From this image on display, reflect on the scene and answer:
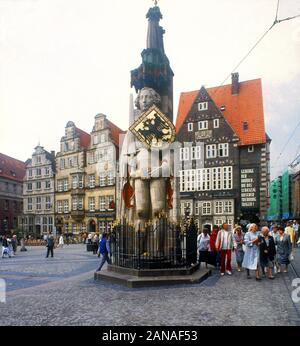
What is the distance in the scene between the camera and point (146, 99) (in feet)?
32.1

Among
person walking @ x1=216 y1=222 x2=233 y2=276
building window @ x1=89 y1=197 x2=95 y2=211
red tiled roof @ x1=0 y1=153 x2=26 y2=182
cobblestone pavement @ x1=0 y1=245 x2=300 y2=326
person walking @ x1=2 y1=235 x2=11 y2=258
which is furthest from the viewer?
red tiled roof @ x1=0 y1=153 x2=26 y2=182

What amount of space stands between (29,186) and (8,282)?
3998 cm

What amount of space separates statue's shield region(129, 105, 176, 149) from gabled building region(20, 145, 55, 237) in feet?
125

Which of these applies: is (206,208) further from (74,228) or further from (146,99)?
(146,99)

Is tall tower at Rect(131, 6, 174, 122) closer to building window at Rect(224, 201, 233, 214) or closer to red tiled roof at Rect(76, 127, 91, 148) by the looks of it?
building window at Rect(224, 201, 233, 214)

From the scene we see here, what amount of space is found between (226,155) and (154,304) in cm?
3003

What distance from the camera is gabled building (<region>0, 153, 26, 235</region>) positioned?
49.0 meters

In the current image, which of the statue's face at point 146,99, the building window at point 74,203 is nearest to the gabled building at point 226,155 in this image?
the building window at point 74,203

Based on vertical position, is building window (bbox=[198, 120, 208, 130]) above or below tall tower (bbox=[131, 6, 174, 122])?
above

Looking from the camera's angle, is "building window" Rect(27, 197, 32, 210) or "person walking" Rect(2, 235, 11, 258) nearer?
"person walking" Rect(2, 235, 11, 258)

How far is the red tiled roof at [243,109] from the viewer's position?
34.7 m

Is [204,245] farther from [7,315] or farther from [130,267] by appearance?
[7,315]

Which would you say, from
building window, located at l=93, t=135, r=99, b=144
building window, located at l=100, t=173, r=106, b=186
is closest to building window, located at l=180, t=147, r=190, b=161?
building window, located at l=100, t=173, r=106, b=186
